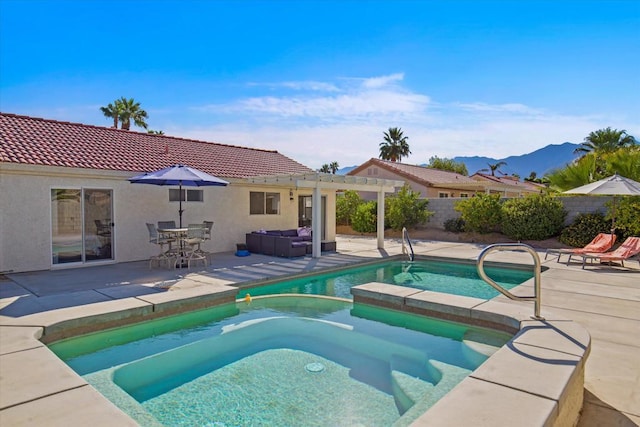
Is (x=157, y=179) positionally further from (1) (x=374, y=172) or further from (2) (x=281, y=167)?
(1) (x=374, y=172)

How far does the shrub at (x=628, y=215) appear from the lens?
586 inches

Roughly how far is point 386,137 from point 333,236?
41.6 meters

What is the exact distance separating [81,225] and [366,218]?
15113mm

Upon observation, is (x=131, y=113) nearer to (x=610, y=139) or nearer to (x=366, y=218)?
(x=366, y=218)

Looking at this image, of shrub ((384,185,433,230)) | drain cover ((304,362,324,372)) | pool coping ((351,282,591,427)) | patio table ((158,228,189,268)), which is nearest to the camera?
pool coping ((351,282,591,427))

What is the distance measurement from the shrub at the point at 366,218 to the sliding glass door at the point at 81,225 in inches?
560

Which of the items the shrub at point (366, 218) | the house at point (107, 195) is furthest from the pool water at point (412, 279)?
the shrub at point (366, 218)

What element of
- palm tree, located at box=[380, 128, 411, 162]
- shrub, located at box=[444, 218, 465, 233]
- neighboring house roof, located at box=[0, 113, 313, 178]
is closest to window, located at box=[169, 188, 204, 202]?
neighboring house roof, located at box=[0, 113, 313, 178]

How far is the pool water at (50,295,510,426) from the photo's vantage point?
14.5 ft

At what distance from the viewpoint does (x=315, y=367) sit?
559cm

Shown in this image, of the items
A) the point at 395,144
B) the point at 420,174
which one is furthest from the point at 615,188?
the point at 395,144

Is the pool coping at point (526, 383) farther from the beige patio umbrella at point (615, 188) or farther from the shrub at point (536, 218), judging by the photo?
the shrub at point (536, 218)

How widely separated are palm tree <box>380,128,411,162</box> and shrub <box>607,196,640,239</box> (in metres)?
42.4

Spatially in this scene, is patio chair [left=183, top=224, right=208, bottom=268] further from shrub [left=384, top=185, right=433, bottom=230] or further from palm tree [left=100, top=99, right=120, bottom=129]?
palm tree [left=100, top=99, right=120, bottom=129]
